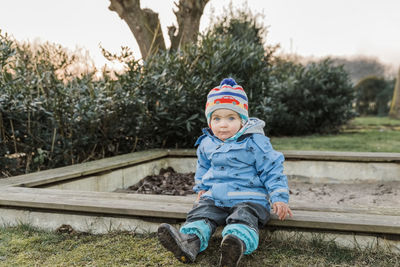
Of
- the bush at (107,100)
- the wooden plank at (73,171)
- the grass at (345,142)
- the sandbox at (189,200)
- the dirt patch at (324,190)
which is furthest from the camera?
the grass at (345,142)

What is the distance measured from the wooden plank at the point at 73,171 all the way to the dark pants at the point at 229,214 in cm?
163

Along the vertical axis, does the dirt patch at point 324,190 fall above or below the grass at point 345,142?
below

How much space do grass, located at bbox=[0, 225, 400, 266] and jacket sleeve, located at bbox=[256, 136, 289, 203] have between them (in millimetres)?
295

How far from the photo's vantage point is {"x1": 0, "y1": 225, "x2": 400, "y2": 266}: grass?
6.18 ft

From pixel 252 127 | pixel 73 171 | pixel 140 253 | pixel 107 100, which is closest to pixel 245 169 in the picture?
pixel 252 127

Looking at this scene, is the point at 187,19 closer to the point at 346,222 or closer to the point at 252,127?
the point at 252,127

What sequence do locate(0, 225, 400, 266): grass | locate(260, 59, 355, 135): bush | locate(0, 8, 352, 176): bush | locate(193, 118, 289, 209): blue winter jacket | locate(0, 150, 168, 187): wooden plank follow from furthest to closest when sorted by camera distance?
locate(260, 59, 355, 135): bush
locate(0, 8, 352, 176): bush
locate(0, 150, 168, 187): wooden plank
locate(193, 118, 289, 209): blue winter jacket
locate(0, 225, 400, 266): grass

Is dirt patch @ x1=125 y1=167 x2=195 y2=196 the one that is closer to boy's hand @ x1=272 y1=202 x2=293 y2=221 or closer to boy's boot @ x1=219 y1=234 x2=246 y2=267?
boy's hand @ x1=272 y1=202 x2=293 y2=221

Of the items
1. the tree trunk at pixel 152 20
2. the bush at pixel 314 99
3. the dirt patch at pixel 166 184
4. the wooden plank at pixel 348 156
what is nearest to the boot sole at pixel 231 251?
the dirt patch at pixel 166 184

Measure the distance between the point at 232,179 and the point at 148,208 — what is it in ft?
1.90

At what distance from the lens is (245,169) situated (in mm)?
2188

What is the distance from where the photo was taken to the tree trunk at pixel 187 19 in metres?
8.39

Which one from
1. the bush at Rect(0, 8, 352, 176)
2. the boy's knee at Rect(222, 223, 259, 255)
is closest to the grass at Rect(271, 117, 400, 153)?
the bush at Rect(0, 8, 352, 176)

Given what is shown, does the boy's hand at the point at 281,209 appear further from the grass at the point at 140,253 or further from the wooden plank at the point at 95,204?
the wooden plank at the point at 95,204
